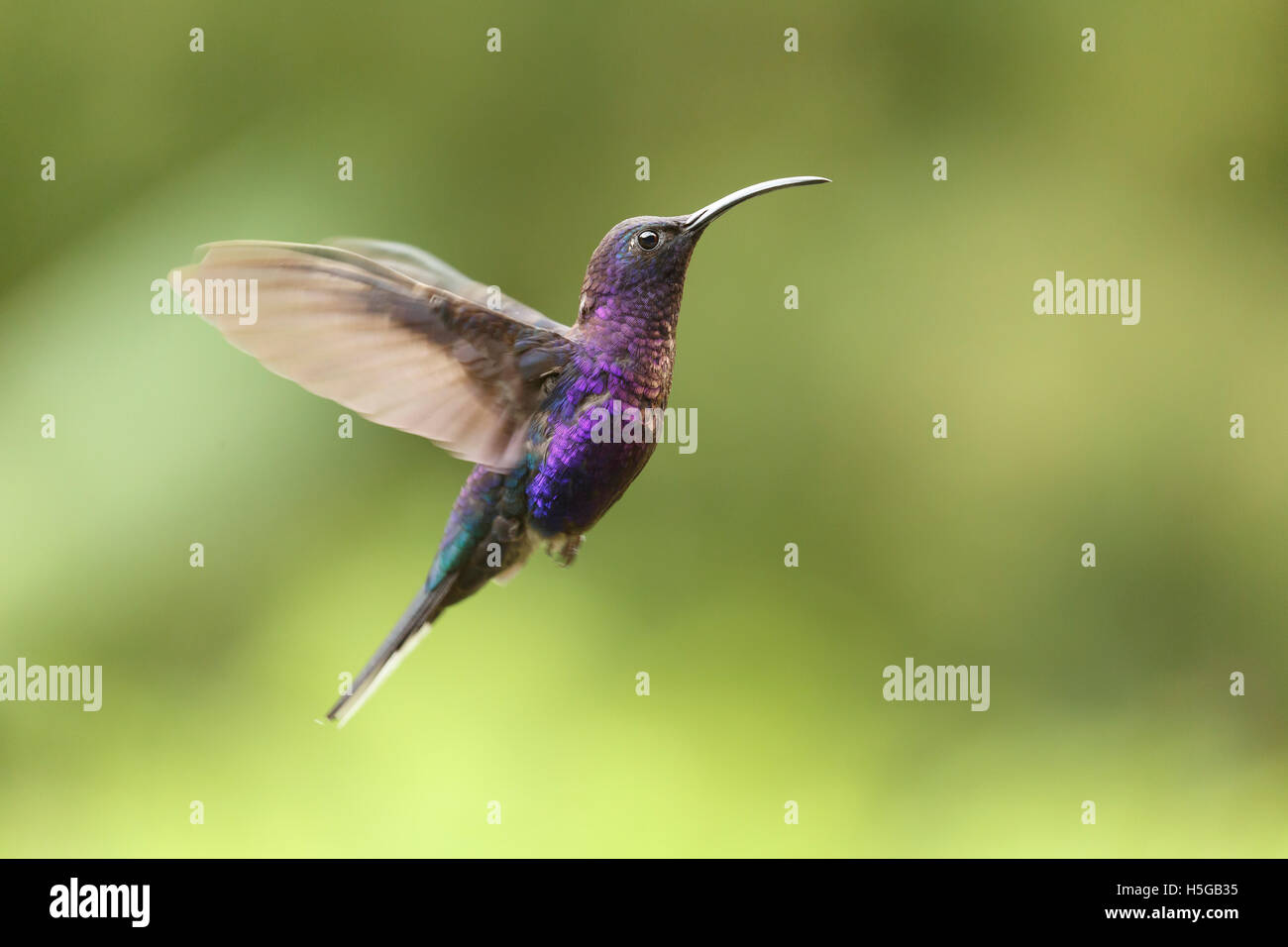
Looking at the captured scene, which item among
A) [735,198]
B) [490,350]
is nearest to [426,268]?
[490,350]

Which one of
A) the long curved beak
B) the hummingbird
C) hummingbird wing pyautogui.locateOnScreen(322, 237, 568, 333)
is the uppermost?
hummingbird wing pyautogui.locateOnScreen(322, 237, 568, 333)

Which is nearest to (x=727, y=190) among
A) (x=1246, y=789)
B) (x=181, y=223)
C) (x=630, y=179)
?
(x=630, y=179)

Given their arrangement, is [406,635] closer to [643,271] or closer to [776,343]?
[643,271]

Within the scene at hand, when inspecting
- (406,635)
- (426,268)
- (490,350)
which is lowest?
(406,635)

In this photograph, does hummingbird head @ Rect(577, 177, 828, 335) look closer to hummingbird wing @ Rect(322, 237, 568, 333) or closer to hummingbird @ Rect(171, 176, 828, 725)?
hummingbird @ Rect(171, 176, 828, 725)

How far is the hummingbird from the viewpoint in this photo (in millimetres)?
777

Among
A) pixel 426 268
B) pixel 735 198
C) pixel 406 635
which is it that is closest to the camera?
pixel 735 198

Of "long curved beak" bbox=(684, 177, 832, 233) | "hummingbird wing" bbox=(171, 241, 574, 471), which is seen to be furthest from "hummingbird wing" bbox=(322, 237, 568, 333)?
"long curved beak" bbox=(684, 177, 832, 233)

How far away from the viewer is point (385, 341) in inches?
32.6

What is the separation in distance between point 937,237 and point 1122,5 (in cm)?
71

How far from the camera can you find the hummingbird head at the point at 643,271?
793 mm

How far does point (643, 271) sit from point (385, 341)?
185 millimetres

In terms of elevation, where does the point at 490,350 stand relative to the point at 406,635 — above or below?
above

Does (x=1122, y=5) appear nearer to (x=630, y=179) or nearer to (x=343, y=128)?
(x=630, y=179)
